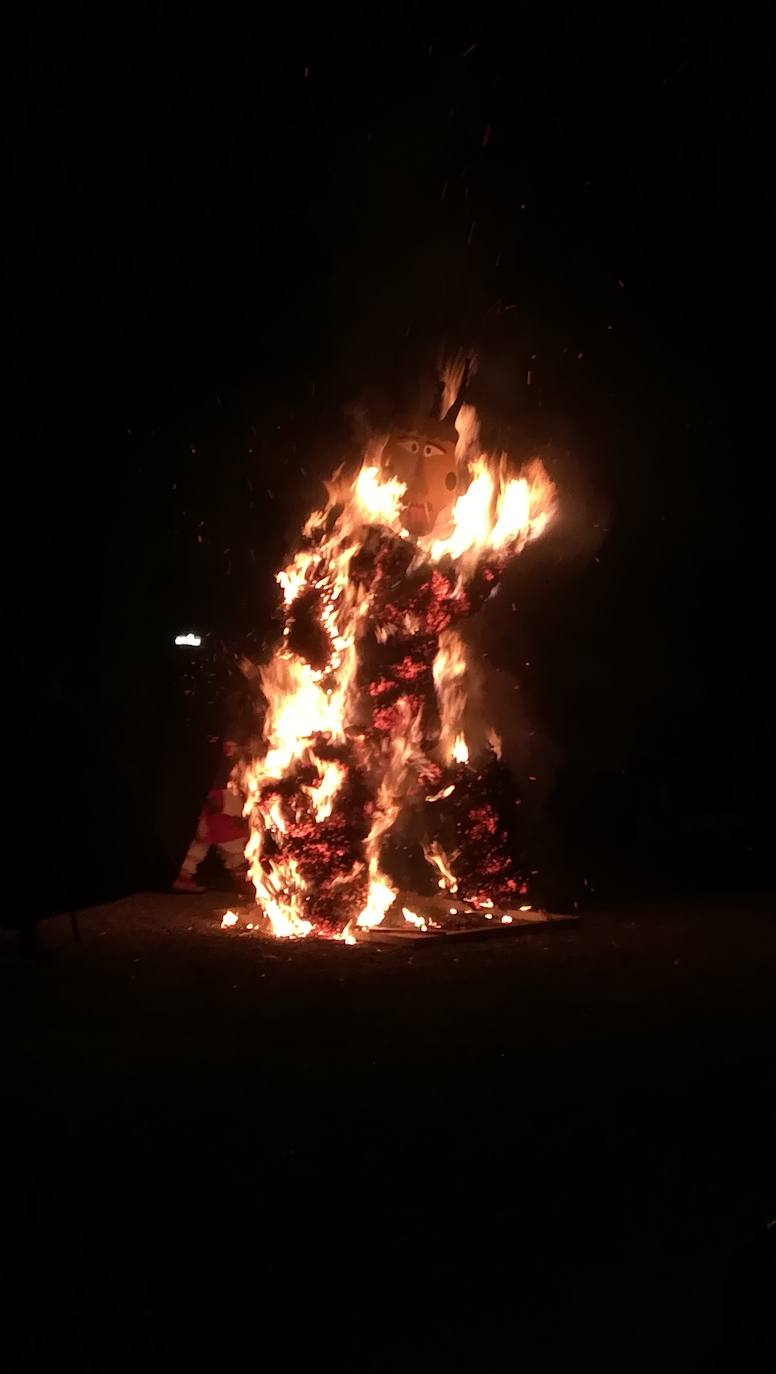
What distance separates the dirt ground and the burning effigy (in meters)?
2.41

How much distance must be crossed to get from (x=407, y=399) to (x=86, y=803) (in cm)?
556

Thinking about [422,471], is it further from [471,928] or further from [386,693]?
[471,928]

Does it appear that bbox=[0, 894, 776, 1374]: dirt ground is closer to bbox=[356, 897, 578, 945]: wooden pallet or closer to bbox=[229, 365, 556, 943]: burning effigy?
bbox=[356, 897, 578, 945]: wooden pallet

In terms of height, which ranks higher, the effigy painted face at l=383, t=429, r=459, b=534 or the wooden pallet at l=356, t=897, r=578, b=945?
the effigy painted face at l=383, t=429, r=459, b=534

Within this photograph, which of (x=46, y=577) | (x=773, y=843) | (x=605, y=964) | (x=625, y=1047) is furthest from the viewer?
(x=773, y=843)

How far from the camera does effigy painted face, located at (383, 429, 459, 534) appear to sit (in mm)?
12500

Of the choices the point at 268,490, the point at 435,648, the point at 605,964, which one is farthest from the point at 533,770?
the point at 605,964

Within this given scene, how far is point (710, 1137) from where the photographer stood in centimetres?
535

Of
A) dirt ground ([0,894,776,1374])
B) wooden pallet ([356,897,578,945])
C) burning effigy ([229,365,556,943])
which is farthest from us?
burning effigy ([229,365,556,943])

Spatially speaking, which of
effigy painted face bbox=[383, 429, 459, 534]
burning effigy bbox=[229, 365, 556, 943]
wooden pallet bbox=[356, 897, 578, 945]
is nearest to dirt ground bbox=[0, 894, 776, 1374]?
wooden pallet bbox=[356, 897, 578, 945]

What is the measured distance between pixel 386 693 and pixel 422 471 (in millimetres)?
2453

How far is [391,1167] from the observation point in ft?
16.3

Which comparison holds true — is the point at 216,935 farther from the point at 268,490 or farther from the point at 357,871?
the point at 268,490

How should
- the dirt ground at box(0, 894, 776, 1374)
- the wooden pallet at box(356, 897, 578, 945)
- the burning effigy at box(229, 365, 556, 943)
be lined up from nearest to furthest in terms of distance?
1. the dirt ground at box(0, 894, 776, 1374)
2. the wooden pallet at box(356, 897, 578, 945)
3. the burning effigy at box(229, 365, 556, 943)
